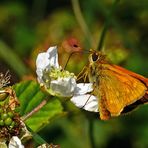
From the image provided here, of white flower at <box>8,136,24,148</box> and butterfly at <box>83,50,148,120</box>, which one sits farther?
butterfly at <box>83,50,148,120</box>

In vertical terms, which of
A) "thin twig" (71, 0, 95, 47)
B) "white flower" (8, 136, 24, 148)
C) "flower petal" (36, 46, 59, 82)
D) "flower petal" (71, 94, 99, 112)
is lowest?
"thin twig" (71, 0, 95, 47)

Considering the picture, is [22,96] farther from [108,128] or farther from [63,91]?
[108,128]

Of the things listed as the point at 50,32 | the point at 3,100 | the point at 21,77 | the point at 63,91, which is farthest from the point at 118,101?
the point at 50,32

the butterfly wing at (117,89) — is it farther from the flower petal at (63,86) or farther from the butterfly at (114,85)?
the flower petal at (63,86)

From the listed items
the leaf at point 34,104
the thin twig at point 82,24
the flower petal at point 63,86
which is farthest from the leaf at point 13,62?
the flower petal at point 63,86

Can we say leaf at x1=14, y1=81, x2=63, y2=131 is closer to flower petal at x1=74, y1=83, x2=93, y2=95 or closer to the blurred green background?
flower petal at x1=74, y1=83, x2=93, y2=95

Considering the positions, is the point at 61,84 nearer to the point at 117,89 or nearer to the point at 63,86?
the point at 63,86

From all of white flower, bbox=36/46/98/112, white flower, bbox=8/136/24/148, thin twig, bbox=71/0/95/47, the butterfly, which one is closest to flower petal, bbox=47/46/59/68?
white flower, bbox=36/46/98/112

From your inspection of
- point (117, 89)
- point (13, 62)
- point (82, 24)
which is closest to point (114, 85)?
point (117, 89)
